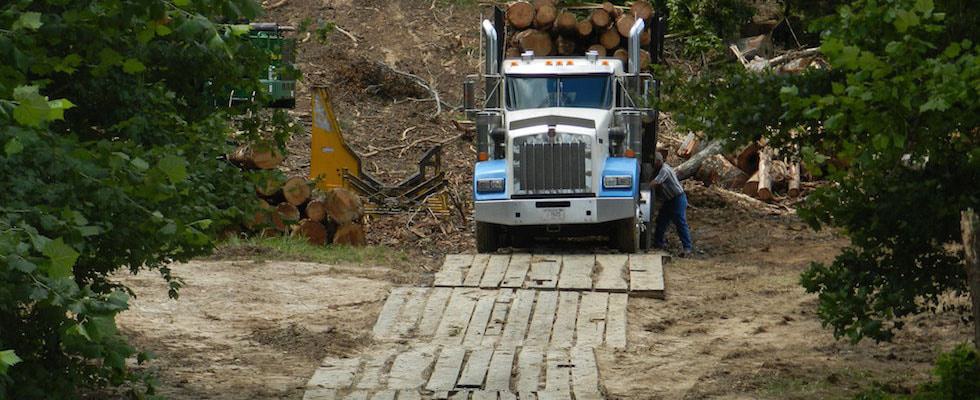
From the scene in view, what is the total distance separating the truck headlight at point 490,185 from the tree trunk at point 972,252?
10.2 metres

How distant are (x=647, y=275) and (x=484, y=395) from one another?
618cm

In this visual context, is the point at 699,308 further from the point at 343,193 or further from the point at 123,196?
the point at 123,196

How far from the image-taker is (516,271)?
17828 millimetres

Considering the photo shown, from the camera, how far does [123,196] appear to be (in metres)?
7.64

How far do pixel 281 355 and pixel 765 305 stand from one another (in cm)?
580

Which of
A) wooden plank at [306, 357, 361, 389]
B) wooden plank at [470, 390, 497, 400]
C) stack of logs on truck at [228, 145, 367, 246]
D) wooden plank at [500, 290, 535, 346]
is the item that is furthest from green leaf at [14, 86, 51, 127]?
stack of logs on truck at [228, 145, 367, 246]

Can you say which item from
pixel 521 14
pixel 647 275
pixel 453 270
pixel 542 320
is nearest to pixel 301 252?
pixel 453 270

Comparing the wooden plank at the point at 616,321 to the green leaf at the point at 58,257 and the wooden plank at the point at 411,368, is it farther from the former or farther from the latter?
the green leaf at the point at 58,257

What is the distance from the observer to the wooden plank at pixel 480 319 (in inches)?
560

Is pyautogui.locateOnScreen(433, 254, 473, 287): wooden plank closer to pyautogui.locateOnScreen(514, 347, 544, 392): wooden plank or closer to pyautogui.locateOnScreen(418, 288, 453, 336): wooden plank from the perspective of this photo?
pyautogui.locateOnScreen(418, 288, 453, 336): wooden plank

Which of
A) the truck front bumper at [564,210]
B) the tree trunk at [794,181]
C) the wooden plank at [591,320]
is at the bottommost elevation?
the tree trunk at [794,181]


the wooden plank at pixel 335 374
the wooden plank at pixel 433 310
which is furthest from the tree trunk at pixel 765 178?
the wooden plank at pixel 335 374

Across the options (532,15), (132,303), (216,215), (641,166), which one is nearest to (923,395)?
(216,215)

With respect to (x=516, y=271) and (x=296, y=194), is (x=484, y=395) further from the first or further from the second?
(x=296, y=194)
